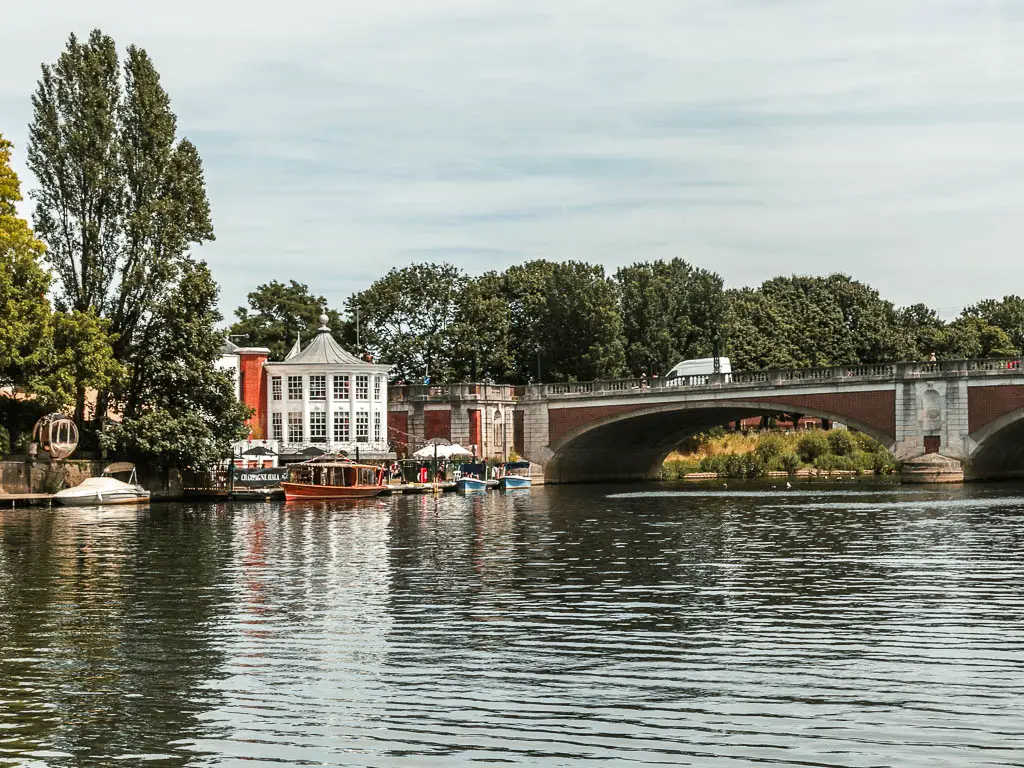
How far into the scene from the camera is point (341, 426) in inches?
3474

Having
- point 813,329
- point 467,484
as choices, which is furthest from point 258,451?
point 813,329

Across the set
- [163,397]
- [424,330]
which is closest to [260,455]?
[163,397]

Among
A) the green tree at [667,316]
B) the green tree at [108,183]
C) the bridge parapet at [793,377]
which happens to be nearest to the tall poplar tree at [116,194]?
the green tree at [108,183]

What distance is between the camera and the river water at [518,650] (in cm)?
1594

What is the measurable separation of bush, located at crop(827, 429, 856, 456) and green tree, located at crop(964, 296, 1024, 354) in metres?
40.3

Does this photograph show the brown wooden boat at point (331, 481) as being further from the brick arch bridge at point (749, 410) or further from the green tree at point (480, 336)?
the green tree at point (480, 336)

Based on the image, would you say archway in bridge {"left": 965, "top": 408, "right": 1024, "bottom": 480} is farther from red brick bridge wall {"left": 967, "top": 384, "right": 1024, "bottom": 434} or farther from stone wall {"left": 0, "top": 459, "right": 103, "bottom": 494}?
stone wall {"left": 0, "top": 459, "right": 103, "bottom": 494}

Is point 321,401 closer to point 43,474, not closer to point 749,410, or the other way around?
point 43,474

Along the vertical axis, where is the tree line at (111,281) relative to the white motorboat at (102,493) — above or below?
above

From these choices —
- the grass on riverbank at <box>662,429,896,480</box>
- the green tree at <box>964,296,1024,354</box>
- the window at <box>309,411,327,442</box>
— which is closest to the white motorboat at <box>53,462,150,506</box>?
the window at <box>309,411,327,442</box>

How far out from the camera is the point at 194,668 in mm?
20719

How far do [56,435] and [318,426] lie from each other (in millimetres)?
24045

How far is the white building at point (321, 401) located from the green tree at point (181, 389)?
1712cm

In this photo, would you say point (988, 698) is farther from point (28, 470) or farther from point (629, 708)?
point (28, 470)
